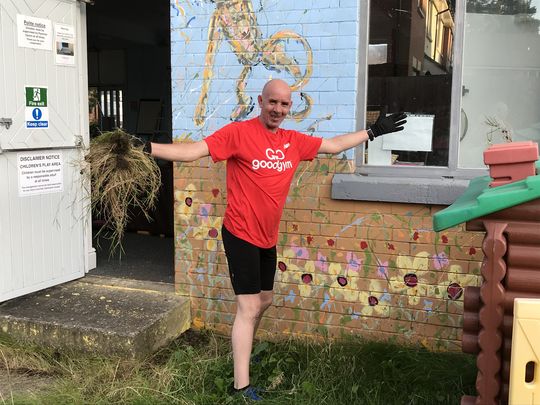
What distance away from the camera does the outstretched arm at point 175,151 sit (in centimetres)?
317

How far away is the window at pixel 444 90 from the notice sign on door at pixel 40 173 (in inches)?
93.4

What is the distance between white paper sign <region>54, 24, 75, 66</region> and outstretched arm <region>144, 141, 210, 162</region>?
217 cm

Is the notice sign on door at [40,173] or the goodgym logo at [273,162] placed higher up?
the goodgym logo at [273,162]

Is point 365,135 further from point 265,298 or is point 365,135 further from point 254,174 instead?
point 265,298

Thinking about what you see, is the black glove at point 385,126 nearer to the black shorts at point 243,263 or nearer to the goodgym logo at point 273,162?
the goodgym logo at point 273,162

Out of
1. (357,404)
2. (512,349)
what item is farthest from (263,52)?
(512,349)

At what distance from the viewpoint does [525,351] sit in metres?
2.14

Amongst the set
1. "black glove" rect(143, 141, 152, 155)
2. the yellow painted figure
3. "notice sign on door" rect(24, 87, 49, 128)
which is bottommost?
"black glove" rect(143, 141, 152, 155)

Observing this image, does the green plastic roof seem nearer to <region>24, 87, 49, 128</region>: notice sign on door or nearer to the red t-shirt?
the red t-shirt

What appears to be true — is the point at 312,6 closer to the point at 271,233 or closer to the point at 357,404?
the point at 271,233

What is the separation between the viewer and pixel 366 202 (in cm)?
408

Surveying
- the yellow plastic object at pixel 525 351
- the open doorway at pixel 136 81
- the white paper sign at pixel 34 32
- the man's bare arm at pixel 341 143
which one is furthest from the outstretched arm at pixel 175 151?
the open doorway at pixel 136 81

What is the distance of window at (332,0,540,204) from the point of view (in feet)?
12.7

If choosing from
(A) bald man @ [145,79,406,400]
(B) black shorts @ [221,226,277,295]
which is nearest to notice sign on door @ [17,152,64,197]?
(A) bald man @ [145,79,406,400]
